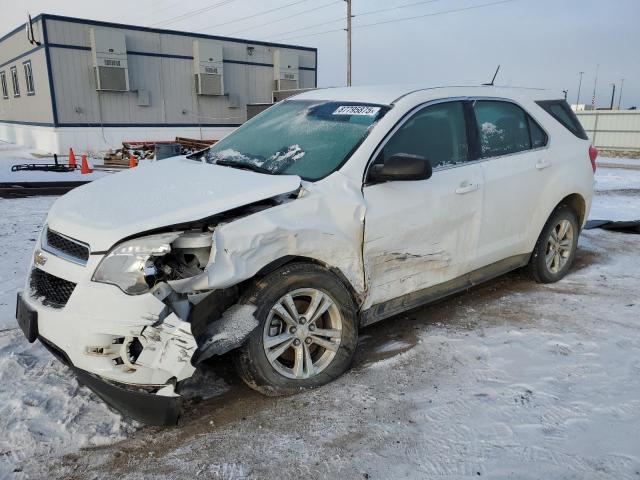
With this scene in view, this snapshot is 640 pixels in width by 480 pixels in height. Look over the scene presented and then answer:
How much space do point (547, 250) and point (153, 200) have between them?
3.75m

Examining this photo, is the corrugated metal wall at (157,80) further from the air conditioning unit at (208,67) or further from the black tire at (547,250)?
the black tire at (547,250)

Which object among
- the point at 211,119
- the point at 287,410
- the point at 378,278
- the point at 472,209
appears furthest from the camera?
the point at 211,119

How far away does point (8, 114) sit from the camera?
26906 mm

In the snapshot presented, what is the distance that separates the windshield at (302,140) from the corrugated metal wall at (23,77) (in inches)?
780

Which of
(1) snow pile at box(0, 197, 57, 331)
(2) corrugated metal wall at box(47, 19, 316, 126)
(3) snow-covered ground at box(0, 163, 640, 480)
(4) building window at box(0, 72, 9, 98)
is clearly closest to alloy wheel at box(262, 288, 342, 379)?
(3) snow-covered ground at box(0, 163, 640, 480)

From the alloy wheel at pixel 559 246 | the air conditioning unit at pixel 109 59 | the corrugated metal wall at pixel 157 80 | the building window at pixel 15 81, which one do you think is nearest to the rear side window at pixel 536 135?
the alloy wheel at pixel 559 246

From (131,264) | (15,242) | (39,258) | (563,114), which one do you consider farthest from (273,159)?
(15,242)

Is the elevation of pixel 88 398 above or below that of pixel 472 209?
below

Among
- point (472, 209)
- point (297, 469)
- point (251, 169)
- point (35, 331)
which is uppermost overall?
point (251, 169)

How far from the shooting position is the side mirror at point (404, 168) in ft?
10.3

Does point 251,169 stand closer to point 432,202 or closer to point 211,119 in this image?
point 432,202

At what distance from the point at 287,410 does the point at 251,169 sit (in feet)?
5.12

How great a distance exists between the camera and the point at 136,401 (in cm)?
252

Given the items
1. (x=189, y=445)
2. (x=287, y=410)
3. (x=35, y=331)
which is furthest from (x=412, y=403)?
(x=35, y=331)
